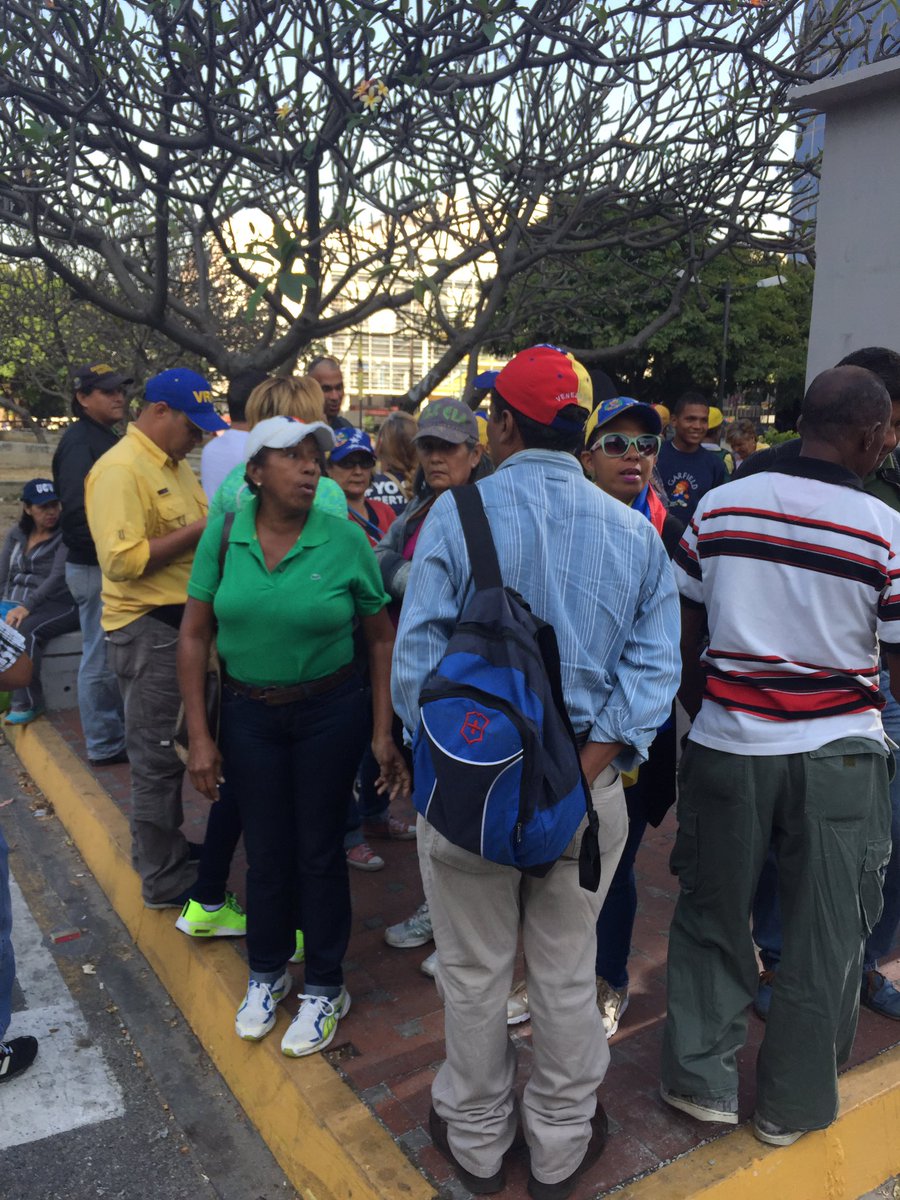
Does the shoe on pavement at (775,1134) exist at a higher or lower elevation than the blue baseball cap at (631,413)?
lower

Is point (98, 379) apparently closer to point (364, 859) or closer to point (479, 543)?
point (364, 859)

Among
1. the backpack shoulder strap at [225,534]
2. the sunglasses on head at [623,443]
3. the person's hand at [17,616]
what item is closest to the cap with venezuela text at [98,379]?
the person's hand at [17,616]

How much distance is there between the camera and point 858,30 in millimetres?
7738

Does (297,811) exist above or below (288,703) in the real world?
below

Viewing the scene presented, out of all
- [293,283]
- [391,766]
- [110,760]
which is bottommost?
[110,760]

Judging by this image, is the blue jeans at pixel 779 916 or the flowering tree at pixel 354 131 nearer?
the blue jeans at pixel 779 916

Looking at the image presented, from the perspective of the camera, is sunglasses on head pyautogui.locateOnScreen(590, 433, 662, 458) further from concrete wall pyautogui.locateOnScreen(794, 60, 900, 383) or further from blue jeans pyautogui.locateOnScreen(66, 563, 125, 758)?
blue jeans pyautogui.locateOnScreen(66, 563, 125, 758)

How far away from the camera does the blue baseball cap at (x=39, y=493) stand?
6148 millimetres

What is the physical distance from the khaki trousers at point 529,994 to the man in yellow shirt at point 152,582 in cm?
177

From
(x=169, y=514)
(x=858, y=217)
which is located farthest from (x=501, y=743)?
(x=858, y=217)

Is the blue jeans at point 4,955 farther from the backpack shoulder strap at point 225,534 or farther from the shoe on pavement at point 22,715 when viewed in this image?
the shoe on pavement at point 22,715

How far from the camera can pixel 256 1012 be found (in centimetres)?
302

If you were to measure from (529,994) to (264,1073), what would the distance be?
114cm

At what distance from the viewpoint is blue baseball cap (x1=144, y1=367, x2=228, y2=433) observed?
3.72 metres
